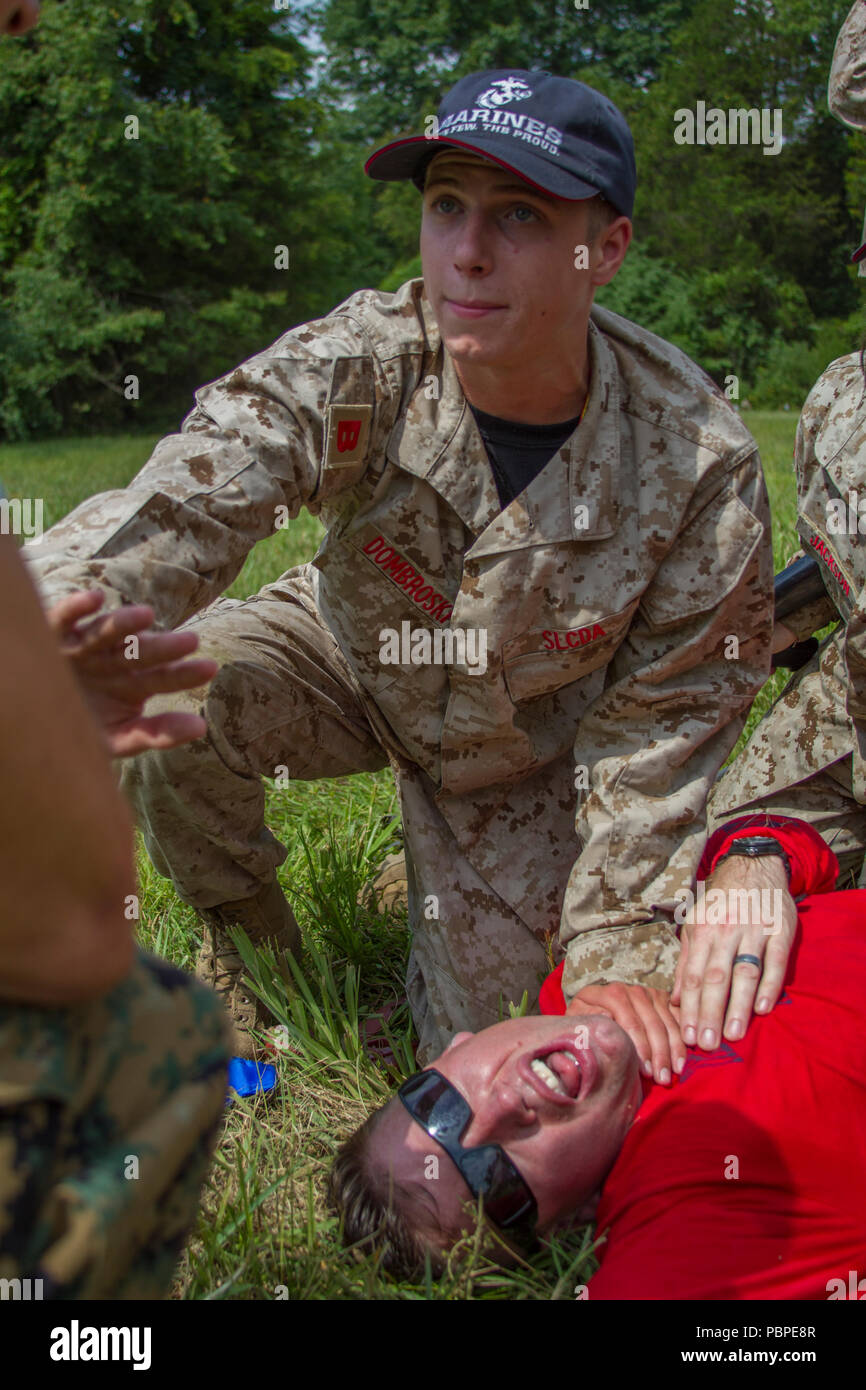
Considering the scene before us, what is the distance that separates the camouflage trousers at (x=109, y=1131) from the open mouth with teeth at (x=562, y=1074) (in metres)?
1.00

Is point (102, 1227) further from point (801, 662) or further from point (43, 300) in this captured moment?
point (43, 300)

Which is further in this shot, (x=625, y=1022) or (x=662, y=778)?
(x=662, y=778)

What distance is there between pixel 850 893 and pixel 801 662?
45.3 inches

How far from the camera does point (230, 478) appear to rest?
95.3 inches

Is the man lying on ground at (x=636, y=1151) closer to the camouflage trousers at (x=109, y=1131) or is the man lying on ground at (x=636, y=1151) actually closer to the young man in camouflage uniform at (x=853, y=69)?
the camouflage trousers at (x=109, y=1131)

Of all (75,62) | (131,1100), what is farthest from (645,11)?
(131,1100)

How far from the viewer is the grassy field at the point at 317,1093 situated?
2.12m

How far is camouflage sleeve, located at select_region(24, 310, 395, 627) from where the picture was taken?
214 cm

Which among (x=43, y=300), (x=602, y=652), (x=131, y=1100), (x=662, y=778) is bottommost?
(x=131, y=1100)

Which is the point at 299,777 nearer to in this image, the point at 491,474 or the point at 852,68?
the point at 491,474

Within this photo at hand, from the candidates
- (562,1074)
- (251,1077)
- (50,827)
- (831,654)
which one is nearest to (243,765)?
(251,1077)

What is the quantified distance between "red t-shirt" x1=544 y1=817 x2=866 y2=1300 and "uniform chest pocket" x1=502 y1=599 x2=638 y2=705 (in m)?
0.89

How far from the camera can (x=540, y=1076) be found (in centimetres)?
225

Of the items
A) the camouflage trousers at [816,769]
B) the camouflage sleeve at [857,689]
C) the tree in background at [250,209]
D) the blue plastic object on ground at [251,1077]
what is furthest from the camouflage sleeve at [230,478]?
the tree in background at [250,209]
